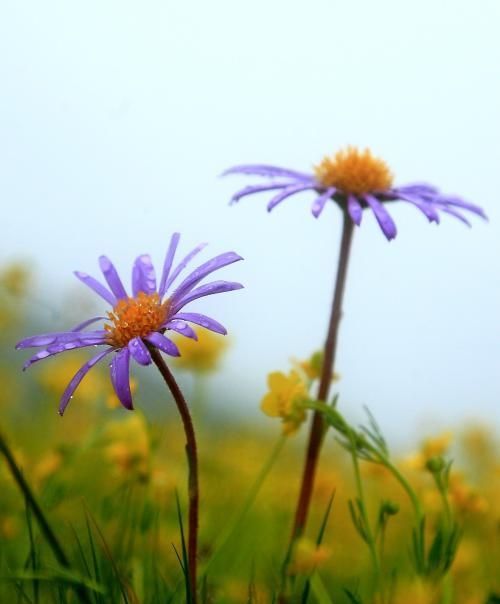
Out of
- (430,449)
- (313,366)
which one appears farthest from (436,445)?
(313,366)

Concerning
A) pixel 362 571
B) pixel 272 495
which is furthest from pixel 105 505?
pixel 272 495

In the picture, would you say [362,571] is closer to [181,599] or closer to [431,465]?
[431,465]

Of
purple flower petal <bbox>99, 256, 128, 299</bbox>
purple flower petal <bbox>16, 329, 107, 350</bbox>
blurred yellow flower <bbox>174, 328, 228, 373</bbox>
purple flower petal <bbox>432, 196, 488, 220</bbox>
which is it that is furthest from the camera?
blurred yellow flower <bbox>174, 328, 228, 373</bbox>

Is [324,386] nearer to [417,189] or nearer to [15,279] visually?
[417,189]

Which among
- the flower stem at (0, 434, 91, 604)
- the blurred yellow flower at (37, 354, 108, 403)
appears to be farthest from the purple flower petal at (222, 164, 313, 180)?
the blurred yellow flower at (37, 354, 108, 403)

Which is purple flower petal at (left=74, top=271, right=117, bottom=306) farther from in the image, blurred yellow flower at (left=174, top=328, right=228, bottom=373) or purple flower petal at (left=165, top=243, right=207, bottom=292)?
blurred yellow flower at (left=174, top=328, right=228, bottom=373)

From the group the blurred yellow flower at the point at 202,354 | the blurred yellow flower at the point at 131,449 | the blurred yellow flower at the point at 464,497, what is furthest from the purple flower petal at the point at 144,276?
the blurred yellow flower at the point at 202,354
